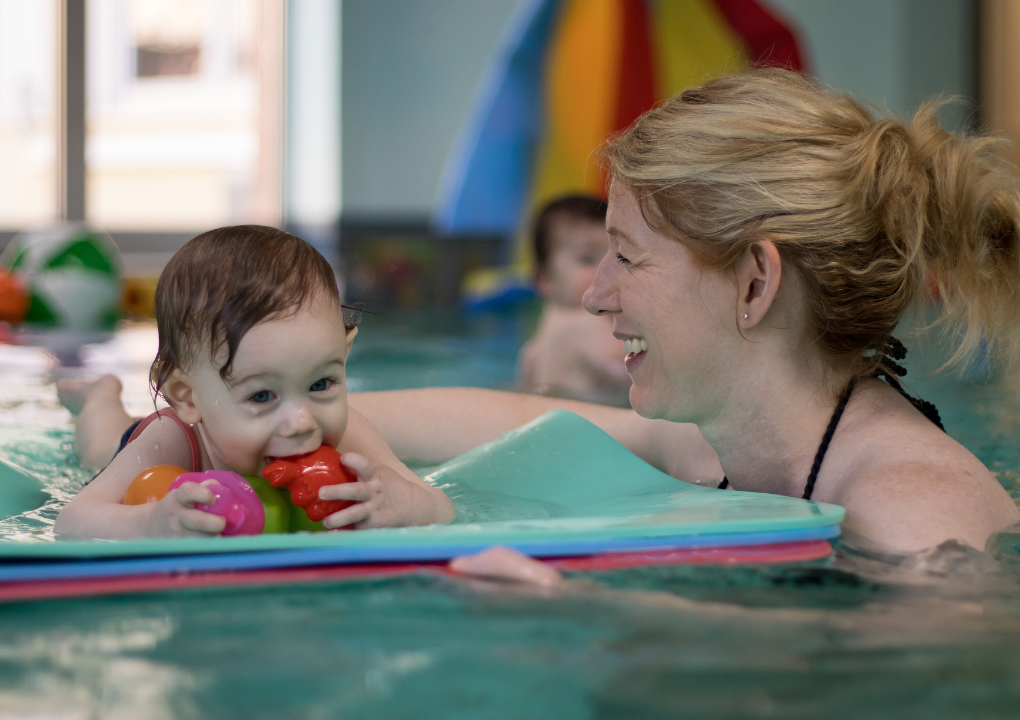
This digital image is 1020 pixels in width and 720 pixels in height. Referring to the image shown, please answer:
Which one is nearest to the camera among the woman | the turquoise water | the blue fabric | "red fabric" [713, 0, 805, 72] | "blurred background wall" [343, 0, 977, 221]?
the turquoise water

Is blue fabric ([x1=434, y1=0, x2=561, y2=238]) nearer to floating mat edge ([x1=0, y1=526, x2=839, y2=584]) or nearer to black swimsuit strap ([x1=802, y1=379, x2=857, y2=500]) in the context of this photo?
black swimsuit strap ([x1=802, y1=379, x2=857, y2=500])

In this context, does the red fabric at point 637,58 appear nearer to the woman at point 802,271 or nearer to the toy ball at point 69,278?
the toy ball at point 69,278

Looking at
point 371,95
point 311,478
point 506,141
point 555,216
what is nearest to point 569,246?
point 555,216

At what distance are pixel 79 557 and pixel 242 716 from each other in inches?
15.8

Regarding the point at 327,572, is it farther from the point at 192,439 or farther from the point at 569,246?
the point at 569,246

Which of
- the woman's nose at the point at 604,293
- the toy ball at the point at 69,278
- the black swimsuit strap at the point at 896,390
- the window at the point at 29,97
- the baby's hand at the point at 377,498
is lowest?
the toy ball at the point at 69,278

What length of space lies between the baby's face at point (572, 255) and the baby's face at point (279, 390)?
2.31m

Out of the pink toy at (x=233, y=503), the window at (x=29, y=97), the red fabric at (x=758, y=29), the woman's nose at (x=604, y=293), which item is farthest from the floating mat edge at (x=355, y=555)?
the window at (x=29, y=97)

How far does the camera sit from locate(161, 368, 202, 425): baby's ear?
1411 millimetres

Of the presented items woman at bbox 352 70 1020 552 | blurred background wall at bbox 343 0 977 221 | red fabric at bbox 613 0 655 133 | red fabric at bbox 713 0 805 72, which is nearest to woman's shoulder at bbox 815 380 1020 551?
woman at bbox 352 70 1020 552

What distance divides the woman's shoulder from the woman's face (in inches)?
8.3

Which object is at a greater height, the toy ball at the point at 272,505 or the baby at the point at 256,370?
the baby at the point at 256,370

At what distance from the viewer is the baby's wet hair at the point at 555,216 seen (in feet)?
12.5

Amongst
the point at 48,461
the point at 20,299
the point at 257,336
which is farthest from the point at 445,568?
the point at 20,299
